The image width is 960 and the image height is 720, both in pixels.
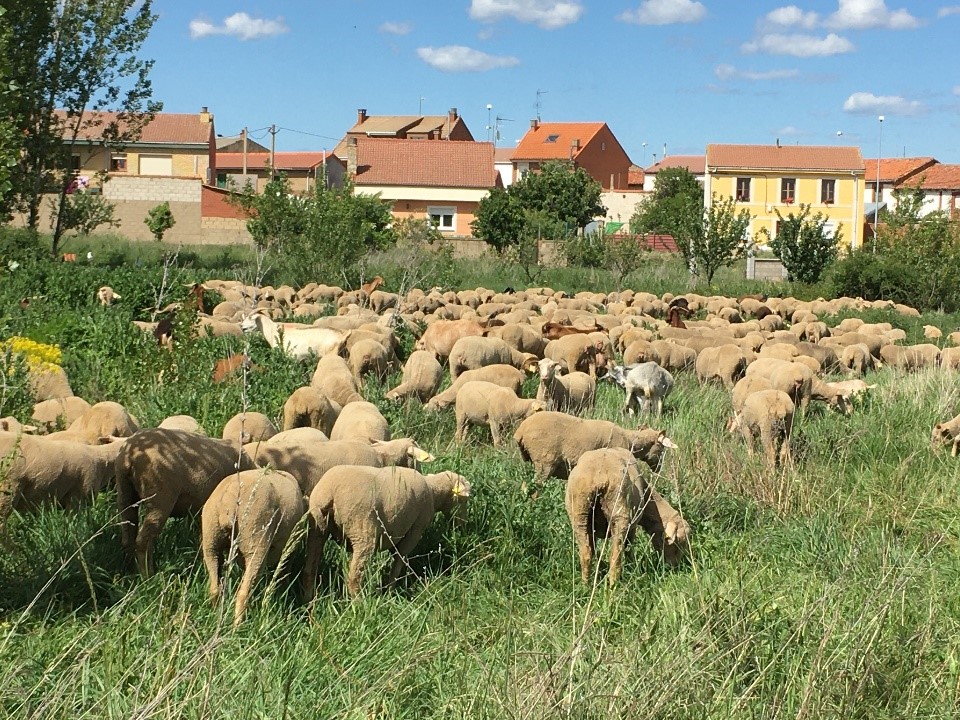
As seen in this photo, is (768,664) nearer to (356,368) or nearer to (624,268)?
(356,368)

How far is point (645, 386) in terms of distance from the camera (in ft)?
43.3

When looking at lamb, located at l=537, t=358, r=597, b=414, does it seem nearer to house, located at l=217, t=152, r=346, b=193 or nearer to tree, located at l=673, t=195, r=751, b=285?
tree, located at l=673, t=195, r=751, b=285

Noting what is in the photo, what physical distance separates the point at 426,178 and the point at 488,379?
6716 centimetres

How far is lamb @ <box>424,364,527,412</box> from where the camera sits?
1179 cm

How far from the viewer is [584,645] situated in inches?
219

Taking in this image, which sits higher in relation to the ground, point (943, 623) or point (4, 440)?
point (4, 440)

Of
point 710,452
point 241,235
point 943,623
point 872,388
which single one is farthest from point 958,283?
point 241,235

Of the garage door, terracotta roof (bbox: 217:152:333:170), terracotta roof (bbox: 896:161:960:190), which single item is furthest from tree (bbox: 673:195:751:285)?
terracotta roof (bbox: 896:161:960:190)

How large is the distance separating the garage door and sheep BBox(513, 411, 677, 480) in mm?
64420

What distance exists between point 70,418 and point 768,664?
6233 millimetres

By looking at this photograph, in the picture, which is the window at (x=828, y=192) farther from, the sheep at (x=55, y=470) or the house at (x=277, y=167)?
the sheep at (x=55, y=470)

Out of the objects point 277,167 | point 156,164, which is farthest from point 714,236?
point 277,167

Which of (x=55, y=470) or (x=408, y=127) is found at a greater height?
(x=408, y=127)

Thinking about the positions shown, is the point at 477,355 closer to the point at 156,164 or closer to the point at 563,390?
the point at 563,390
